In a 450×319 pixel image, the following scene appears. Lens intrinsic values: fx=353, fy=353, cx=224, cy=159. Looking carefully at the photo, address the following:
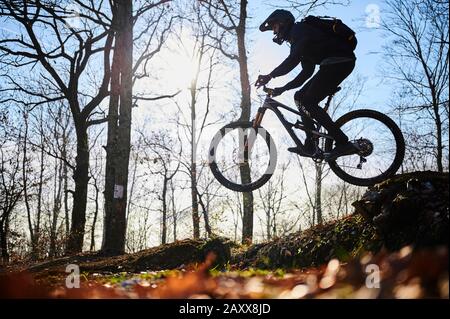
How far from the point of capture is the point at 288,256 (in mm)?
4711

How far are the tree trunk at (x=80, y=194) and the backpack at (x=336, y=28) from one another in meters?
10.8

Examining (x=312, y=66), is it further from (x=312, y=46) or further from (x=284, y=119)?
(x=284, y=119)

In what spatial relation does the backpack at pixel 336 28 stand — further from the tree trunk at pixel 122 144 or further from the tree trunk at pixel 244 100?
the tree trunk at pixel 244 100

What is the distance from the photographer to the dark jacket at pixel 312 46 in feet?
15.2

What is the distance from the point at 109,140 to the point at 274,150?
638 cm

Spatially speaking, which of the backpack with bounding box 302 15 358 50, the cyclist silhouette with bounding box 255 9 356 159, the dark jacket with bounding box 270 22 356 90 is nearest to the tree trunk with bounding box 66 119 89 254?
the cyclist silhouette with bounding box 255 9 356 159

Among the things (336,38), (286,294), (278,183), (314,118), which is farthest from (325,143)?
(278,183)

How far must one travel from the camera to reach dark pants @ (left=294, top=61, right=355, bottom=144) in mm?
4715

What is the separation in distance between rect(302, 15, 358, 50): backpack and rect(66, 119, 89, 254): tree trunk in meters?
10.8

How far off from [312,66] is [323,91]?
48 centimetres

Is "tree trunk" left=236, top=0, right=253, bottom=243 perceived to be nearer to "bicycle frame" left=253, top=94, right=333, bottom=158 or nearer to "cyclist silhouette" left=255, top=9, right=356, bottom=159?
"bicycle frame" left=253, top=94, right=333, bottom=158

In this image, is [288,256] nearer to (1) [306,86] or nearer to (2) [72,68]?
(1) [306,86]
